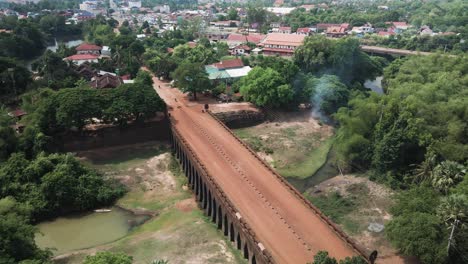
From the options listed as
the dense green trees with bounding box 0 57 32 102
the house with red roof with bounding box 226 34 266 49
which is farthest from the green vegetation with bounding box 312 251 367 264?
the house with red roof with bounding box 226 34 266 49

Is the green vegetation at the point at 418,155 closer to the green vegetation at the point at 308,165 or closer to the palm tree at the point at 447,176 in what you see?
the palm tree at the point at 447,176

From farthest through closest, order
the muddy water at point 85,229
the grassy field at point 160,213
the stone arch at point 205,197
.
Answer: the stone arch at point 205,197 < the muddy water at point 85,229 < the grassy field at point 160,213

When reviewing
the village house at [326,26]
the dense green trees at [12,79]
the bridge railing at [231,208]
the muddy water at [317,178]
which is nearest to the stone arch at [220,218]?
the bridge railing at [231,208]

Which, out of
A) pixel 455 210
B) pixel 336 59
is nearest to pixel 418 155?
pixel 455 210

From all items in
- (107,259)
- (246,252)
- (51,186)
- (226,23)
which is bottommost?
(246,252)

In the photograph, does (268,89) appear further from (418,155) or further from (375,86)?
(375,86)

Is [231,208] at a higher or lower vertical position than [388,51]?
lower

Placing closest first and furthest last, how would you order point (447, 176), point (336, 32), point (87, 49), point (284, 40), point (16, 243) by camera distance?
point (16, 243) → point (447, 176) → point (87, 49) → point (284, 40) → point (336, 32)
